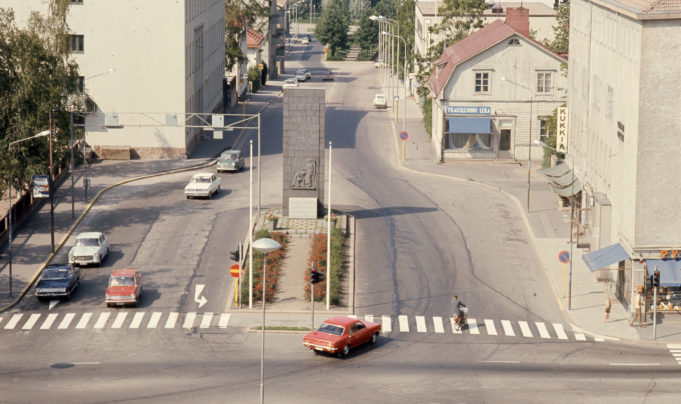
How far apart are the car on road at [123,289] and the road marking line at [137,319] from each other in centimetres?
97

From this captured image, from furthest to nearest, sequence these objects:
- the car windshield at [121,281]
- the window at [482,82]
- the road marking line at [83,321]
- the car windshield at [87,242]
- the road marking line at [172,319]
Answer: the window at [482,82]
the car windshield at [87,242]
the car windshield at [121,281]
the road marking line at [172,319]
the road marking line at [83,321]

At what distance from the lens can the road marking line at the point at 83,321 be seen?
55094 mm

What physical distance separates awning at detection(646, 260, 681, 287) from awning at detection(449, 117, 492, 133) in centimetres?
3815

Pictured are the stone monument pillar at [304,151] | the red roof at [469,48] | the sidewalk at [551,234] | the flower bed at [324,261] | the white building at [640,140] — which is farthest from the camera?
the red roof at [469,48]

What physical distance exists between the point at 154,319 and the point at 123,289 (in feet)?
8.64

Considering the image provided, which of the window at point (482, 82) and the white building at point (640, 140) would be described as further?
the window at point (482, 82)

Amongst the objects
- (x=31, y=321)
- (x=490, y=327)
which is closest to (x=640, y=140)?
(x=490, y=327)

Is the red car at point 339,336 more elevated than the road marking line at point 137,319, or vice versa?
the red car at point 339,336

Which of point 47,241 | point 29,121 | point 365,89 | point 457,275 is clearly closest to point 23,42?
point 29,121

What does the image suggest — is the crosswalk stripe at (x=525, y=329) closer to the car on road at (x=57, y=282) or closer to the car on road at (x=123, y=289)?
the car on road at (x=123, y=289)

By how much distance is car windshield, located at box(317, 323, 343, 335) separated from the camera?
50.7m

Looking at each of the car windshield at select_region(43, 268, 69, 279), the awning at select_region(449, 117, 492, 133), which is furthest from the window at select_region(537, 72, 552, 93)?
the car windshield at select_region(43, 268, 69, 279)

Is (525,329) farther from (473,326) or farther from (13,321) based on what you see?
(13,321)

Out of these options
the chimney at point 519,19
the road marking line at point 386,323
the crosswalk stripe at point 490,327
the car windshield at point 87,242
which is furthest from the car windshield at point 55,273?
the chimney at point 519,19
